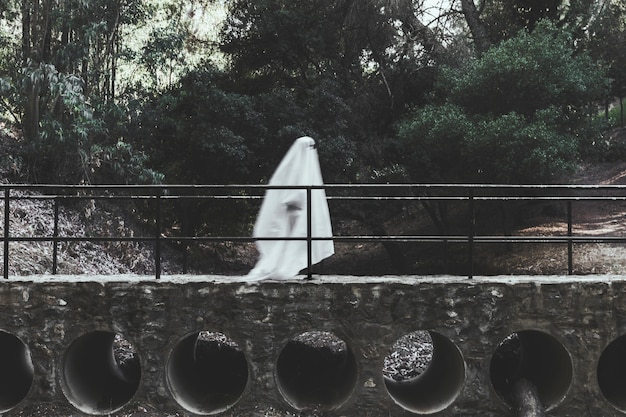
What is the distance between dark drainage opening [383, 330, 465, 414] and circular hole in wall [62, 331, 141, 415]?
11.5 feet

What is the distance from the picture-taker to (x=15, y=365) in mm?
8891

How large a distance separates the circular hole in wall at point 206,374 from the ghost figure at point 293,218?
1.18 metres

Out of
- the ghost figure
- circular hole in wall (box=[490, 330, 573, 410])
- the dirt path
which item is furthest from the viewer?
the dirt path

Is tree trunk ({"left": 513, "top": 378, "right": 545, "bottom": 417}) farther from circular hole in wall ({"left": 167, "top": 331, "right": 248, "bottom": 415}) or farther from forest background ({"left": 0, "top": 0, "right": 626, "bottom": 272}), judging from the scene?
forest background ({"left": 0, "top": 0, "right": 626, "bottom": 272})

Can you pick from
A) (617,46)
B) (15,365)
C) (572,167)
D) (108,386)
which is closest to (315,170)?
(108,386)

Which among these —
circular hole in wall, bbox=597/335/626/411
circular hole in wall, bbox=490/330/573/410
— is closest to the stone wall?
circular hole in wall, bbox=490/330/573/410

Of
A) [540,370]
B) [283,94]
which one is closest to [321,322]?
[540,370]

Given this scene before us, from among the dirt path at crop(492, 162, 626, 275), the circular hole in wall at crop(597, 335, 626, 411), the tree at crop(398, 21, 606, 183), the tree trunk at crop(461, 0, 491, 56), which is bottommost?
the circular hole in wall at crop(597, 335, 626, 411)

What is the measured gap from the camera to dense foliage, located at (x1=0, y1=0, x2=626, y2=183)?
1454 cm

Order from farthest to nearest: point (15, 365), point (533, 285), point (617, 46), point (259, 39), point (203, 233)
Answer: point (617, 46)
point (203, 233)
point (259, 39)
point (15, 365)
point (533, 285)

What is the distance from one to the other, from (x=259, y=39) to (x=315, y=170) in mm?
11755

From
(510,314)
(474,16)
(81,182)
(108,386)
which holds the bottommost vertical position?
(108,386)

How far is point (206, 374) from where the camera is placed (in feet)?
32.3

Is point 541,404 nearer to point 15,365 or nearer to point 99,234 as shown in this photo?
point 15,365
